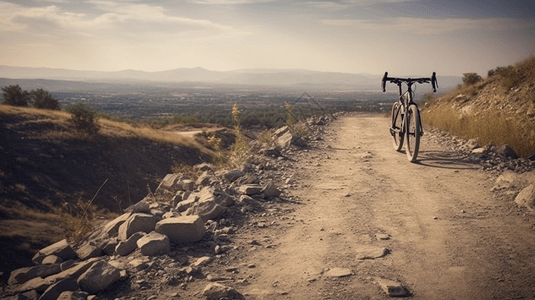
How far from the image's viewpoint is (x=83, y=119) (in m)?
27.6

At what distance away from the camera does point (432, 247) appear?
385cm

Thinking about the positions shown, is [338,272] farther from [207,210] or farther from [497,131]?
[497,131]

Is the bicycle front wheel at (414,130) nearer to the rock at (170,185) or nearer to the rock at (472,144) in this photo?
the rock at (472,144)

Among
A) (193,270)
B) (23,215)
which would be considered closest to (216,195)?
(193,270)

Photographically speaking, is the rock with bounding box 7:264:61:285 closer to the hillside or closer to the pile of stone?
the pile of stone

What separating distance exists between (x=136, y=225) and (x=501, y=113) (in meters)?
11.4

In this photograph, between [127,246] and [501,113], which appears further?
[501,113]

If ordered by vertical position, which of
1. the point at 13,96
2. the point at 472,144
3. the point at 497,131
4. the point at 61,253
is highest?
the point at 13,96

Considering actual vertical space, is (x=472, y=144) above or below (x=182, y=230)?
above

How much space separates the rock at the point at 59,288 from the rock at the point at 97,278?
9 centimetres

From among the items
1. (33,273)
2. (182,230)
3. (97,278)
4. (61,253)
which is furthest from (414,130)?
(33,273)

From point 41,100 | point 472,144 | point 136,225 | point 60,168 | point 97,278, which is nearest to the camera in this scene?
point 97,278

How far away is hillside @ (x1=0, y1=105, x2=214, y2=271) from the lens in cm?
1451

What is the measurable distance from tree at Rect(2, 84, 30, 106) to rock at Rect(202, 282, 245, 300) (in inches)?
1690
